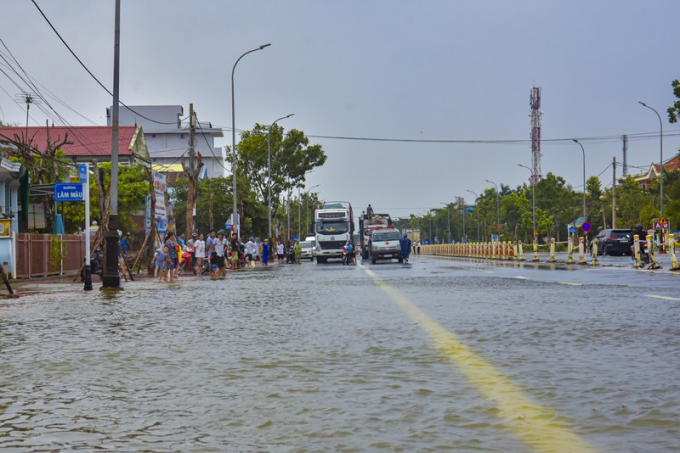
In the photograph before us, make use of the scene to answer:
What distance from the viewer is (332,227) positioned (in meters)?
59.1

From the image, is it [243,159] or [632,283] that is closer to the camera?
[632,283]

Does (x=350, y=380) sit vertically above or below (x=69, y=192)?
below

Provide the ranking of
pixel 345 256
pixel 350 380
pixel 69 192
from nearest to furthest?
pixel 350 380 → pixel 69 192 → pixel 345 256

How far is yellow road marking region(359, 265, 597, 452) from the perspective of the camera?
14.4ft

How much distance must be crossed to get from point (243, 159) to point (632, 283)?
5761 cm

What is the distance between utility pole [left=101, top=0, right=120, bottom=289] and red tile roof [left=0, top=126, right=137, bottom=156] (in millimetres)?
51546

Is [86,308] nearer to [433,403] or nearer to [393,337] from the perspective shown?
[393,337]

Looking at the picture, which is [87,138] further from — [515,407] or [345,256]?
[515,407]

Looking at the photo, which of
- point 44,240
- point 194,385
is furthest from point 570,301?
point 44,240

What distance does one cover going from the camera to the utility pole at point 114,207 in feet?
76.2

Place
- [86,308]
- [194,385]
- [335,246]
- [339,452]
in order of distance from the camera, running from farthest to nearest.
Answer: [335,246] < [86,308] < [194,385] < [339,452]

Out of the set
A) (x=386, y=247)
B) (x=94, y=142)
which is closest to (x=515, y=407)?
(x=386, y=247)

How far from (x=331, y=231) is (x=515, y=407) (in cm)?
5345

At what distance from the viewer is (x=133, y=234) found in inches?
2633
